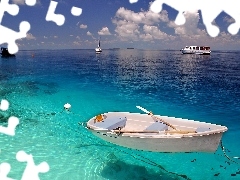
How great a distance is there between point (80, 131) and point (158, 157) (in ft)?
22.9

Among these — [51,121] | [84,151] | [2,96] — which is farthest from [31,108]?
[84,151]

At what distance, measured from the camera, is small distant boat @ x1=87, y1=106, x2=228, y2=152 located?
12406mm

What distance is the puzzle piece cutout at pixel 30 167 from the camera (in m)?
12.8

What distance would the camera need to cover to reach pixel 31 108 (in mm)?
25719

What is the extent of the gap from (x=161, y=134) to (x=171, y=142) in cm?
65

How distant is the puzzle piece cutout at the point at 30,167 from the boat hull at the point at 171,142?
12.4ft

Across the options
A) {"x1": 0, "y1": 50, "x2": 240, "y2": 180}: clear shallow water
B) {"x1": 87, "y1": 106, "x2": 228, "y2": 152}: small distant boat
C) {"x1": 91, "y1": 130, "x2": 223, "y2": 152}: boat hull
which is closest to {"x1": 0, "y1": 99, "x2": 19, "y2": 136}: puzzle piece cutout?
{"x1": 0, "y1": 50, "x2": 240, "y2": 180}: clear shallow water

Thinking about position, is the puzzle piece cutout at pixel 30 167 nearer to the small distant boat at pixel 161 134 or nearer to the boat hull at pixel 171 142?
the small distant boat at pixel 161 134

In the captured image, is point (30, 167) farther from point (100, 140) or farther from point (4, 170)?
point (100, 140)

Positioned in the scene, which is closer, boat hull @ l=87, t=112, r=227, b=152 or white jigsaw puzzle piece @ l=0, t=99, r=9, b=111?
boat hull @ l=87, t=112, r=227, b=152

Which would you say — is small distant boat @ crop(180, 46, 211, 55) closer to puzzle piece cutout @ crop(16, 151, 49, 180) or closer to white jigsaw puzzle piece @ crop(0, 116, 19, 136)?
white jigsaw puzzle piece @ crop(0, 116, 19, 136)

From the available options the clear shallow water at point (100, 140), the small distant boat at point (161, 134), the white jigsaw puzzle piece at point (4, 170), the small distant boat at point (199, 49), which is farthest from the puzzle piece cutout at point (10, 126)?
the small distant boat at point (199, 49)

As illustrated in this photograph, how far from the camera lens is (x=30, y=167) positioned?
13.9m

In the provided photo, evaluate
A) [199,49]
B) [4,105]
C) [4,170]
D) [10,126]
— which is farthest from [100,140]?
[199,49]
